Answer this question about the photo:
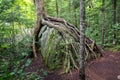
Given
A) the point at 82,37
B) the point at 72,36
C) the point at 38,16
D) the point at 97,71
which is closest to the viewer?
the point at 82,37

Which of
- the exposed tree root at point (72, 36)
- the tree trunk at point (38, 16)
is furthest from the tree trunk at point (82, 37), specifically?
the tree trunk at point (38, 16)

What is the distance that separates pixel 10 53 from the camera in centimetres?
661

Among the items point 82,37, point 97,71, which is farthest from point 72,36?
point 82,37

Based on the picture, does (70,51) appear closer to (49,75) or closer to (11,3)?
(49,75)

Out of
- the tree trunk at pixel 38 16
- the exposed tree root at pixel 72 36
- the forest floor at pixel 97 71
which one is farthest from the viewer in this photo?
the tree trunk at pixel 38 16

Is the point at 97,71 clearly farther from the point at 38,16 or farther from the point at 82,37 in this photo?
the point at 38,16

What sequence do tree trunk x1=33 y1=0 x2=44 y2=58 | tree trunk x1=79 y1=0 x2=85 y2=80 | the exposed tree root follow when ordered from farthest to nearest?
1. tree trunk x1=33 y1=0 x2=44 y2=58
2. the exposed tree root
3. tree trunk x1=79 y1=0 x2=85 y2=80

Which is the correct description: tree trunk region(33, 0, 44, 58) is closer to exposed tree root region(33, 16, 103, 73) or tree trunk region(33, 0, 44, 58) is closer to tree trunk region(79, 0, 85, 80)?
exposed tree root region(33, 16, 103, 73)

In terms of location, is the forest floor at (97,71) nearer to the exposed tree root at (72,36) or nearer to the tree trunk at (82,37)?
the exposed tree root at (72,36)

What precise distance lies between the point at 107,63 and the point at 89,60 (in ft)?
3.03

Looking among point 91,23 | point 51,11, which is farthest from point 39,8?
point 91,23

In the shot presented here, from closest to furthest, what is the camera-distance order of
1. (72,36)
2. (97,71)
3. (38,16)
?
(97,71), (72,36), (38,16)

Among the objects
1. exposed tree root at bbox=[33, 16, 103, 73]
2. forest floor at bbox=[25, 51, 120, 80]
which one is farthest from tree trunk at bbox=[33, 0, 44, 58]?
forest floor at bbox=[25, 51, 120, 80]

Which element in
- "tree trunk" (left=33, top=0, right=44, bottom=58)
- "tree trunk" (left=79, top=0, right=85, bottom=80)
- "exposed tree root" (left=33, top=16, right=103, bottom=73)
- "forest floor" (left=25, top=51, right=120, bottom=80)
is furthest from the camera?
"tree trunk" (left=33, top=0, right=44, bottom=58)
